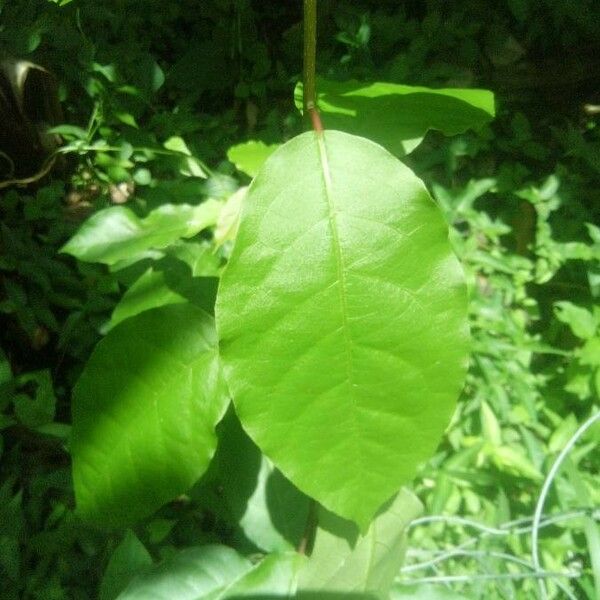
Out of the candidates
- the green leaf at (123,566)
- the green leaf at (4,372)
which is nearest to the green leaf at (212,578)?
the green leaf at (123,566)

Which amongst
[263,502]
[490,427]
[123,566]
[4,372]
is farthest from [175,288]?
[490,427]

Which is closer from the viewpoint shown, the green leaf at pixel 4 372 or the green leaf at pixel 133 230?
the green leaf at pixel 133 230

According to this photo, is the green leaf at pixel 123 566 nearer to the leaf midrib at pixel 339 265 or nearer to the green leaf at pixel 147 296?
the green leaf at pixel 147 296

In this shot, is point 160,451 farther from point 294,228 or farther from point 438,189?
point 438,189

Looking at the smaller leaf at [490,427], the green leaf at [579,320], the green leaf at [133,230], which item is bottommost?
the smaller leaf at [490,427]

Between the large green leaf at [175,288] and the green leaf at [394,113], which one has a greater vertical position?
the green leaf at [394,113]

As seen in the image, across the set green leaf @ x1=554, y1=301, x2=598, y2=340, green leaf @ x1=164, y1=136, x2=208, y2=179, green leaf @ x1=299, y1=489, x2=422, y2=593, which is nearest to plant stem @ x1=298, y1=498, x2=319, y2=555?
green leaf @ x1=299, y1=489, x2=422, y2=593

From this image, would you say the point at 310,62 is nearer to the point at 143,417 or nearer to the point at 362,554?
the point at 143,417
